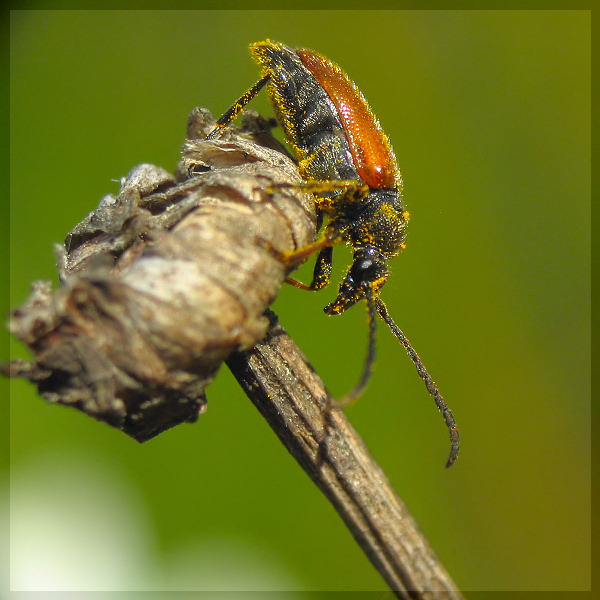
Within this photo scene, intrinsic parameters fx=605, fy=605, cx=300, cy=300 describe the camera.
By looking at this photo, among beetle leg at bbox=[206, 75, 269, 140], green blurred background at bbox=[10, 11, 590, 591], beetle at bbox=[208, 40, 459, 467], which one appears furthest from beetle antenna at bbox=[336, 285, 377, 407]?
beetle leg at bbox=[206, 75, 269, 140]

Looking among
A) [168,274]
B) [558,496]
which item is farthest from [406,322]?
[168,274]

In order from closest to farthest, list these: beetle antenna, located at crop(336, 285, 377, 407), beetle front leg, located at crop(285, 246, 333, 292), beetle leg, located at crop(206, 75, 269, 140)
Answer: beetle antenna, located at crop(336, 285, 377, 407)
beetle leg, located at crop(206, 75, 269, 140)
beetle front leg, located at crop(285, 246, 333, 292)

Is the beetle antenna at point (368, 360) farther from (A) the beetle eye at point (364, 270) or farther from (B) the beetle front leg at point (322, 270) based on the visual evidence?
(B) the beetle front leg at point (322, 270)

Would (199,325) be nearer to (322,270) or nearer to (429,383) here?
(322,270)

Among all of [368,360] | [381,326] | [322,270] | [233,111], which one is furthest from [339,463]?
[233,111]

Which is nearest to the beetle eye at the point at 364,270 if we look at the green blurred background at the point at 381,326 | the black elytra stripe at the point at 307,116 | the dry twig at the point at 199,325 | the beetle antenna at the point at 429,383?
the beetle antenna at the point at 429,383

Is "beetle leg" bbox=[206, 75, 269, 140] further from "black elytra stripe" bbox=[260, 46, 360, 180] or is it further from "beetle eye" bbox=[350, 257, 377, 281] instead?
"beetle eye" bbox=[350, 257, 377, 281]

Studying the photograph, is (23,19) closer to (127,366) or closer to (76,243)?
(76,243)
